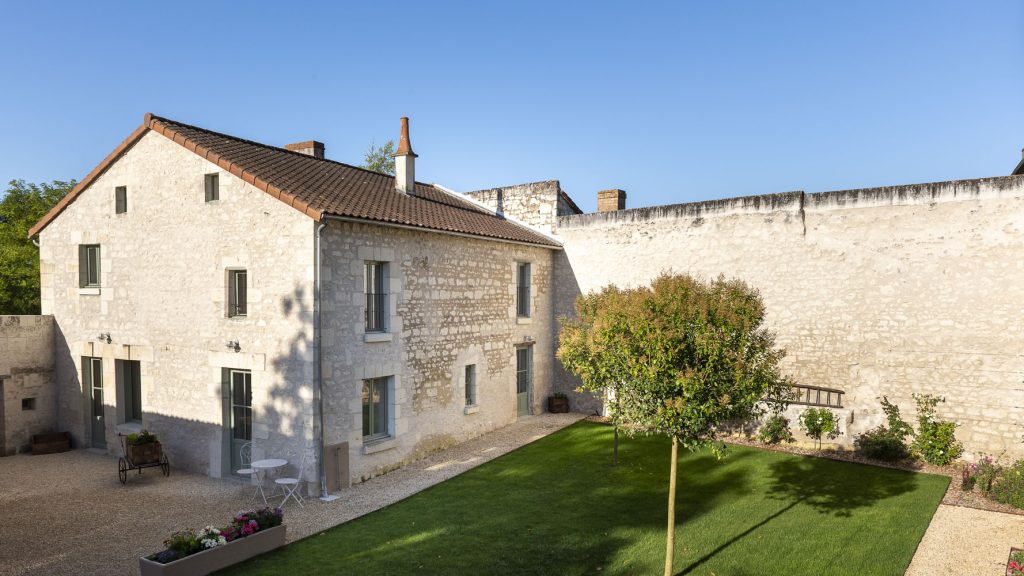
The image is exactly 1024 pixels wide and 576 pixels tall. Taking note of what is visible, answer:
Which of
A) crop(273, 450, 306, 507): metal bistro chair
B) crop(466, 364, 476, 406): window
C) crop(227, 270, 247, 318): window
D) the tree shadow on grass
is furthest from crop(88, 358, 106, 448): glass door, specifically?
the tree shadow on grass

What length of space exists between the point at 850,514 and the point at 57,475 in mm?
14532

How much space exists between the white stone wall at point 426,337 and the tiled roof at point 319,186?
351mm

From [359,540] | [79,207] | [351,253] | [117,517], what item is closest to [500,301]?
[351,253]

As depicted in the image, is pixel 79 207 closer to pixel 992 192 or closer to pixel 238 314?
pixel 238 314

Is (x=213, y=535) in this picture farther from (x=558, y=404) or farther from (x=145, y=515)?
(x=558, y=404)

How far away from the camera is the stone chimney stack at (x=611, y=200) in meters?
18.0

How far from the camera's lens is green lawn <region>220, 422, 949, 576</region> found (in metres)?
7.75

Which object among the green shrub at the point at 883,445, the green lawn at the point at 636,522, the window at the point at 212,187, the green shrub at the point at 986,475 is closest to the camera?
the green lawn at the point at 636,522

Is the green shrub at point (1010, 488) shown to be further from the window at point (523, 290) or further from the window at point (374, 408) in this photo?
the window at point (374, 408)

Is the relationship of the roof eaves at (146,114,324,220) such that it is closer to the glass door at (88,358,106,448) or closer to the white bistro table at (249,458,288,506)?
the white bistro table at (249,458,288,506)

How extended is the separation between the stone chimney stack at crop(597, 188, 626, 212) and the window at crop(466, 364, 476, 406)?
6.72m

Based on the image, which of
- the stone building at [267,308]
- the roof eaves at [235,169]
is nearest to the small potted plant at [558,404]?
the stone building at [267,308]

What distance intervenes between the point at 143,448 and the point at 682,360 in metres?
10.4

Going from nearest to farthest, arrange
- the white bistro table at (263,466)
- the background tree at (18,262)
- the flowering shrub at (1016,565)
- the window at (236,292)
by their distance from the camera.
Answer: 1. the flowering shrub at (1016,565)
2. the white bistro table at (263,466)
3. the window at (236,292)
4. the background tree at (18,262)
